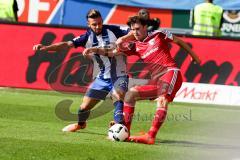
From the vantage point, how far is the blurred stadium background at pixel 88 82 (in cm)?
1110

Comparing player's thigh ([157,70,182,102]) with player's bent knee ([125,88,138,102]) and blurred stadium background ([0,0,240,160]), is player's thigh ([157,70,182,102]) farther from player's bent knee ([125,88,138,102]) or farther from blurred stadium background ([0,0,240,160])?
blurred stadium background ([0,0,240,160])

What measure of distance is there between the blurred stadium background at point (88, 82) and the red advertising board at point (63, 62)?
24 mm

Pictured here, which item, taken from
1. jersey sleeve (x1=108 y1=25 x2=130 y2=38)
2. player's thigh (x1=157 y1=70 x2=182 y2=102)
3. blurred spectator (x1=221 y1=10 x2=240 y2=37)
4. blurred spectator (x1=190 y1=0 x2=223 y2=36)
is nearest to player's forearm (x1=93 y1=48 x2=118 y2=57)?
jersey sleeve (x1=108 y1=25 x2=130 y2=38)

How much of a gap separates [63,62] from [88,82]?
0.80 meters

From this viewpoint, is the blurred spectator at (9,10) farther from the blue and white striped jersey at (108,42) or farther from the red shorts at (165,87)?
the red shorts at (165,87)

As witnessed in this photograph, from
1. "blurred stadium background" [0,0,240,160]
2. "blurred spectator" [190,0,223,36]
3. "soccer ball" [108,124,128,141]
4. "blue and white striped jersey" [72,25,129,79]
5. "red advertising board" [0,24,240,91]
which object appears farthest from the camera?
"blurred spectator" [190,0,223,36]

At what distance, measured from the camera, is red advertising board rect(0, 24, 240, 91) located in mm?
19141

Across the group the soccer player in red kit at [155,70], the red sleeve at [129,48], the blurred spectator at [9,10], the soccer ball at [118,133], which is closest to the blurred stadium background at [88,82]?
the soccer ball at [118,133]

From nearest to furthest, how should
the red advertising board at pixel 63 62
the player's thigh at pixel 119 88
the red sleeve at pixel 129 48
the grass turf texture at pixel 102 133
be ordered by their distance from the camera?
the grass turf texture at pixel 102 133 → the red sleeve at pixel 129 48 → the player's thigh at pixel 119 88 → the red advertising board at pixel 63 62

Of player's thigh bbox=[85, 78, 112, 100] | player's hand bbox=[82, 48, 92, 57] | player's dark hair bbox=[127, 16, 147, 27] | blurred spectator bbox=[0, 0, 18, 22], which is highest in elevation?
player's dark hair bbox=[127, 16, 147, 27]

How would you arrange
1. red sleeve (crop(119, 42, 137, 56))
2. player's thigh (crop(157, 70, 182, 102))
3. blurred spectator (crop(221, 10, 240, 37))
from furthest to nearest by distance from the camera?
blurred spectator (crop(221, 10, 240, 37)), red sleeve (crop(119, 42, 137, 56)), player's thigh (crop(157, 70, 182, 102))

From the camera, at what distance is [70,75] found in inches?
760

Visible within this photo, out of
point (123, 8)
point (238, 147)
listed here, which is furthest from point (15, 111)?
point (123, 8)

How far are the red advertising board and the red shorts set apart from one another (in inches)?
243
